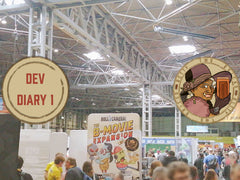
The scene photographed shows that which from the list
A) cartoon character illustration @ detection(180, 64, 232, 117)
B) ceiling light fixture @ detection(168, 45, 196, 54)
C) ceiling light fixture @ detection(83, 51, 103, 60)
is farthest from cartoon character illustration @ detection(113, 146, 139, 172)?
ceiling light fixture @ detection(83, 51, 103, 60)

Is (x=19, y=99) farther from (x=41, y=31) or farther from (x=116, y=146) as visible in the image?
(x=41, y=31)

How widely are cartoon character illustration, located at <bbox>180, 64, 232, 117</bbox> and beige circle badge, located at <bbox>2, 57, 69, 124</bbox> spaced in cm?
95

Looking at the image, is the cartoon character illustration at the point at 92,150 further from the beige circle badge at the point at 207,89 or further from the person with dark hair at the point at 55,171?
the beige circle badge at the point at 207,89

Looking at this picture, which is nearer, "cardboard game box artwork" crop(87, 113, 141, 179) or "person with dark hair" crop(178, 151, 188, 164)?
"cardboard game box artwork" crop(87, 113, 141, 179)

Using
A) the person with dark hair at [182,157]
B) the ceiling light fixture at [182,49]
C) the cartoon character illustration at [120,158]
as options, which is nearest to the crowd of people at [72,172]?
the cartoon character illustration at [120,158]

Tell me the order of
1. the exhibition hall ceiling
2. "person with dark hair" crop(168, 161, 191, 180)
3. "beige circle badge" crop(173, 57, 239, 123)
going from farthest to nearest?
the exhibition hall ceiling
"beige circle badge" crop(173, 57, 239, 123)
"person with dark hair" crop(168, 161, 191, 180)

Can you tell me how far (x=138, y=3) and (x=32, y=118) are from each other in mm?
9616

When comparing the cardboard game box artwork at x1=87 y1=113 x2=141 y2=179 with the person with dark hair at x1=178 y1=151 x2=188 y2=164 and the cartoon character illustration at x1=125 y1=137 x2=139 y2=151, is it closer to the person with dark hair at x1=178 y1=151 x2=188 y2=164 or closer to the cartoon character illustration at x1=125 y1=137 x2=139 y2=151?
the cartoon character illustration at x1=125 y1=137 x2=139 y2=151

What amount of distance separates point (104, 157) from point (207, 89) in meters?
3.91

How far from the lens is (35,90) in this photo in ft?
5.59

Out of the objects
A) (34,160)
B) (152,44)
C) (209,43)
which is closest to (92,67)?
(152,44)

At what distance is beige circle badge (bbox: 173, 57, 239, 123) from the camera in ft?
7.25

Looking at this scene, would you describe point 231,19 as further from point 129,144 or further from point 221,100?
point 221,100

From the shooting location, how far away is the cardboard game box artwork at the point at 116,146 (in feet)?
19.1
